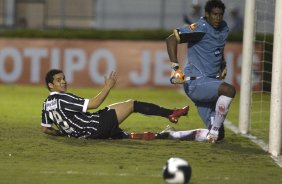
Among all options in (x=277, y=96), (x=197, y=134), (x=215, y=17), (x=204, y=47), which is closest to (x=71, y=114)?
(x=197, y=134)

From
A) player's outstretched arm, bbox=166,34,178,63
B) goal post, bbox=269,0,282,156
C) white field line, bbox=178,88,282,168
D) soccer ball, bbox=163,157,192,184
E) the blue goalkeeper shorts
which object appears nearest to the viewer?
soccer ball, bbox=163,157,192,184

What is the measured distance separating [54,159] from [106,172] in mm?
982

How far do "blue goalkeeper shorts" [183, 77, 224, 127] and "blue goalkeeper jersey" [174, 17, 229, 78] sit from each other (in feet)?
0.41

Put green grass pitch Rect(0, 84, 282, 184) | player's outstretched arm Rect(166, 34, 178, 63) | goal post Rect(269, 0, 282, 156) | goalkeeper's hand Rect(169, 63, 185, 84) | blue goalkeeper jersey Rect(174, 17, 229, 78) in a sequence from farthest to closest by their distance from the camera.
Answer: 1. blue goalkeeper jersey Rect(174, 17, 229, 78)
2. player's outstretched arm Rect(166, 34, 178, 63)
3. goalkeeper's hand Rect(169, 63, 185, 84)
4. goal post Rect(269, 0, 282, 156)
5. green grass pitch Rect(0, 84, 282, 184)

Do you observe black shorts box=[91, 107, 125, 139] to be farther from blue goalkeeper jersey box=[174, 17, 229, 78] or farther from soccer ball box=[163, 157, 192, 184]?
soccer ball box=[163, 157, 192, 184]

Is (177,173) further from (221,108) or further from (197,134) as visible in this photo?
(197,134)

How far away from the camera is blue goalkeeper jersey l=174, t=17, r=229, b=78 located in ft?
33.2

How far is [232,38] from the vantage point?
850 inches

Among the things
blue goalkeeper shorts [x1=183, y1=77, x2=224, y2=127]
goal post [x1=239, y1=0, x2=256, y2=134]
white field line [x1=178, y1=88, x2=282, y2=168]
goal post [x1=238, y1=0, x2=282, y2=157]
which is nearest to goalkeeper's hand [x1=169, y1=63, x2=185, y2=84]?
blue goalkeeper shorts [x1=183, y1=77, x2=224, y2=127]

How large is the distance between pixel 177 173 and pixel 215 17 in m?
3.68

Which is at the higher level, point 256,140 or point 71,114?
point 71,114

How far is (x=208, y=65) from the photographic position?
33.6ft

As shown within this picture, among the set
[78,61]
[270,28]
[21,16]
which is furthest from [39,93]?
[270,28]

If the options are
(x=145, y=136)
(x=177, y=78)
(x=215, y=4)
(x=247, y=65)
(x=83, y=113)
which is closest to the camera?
(x=177, y=78)
